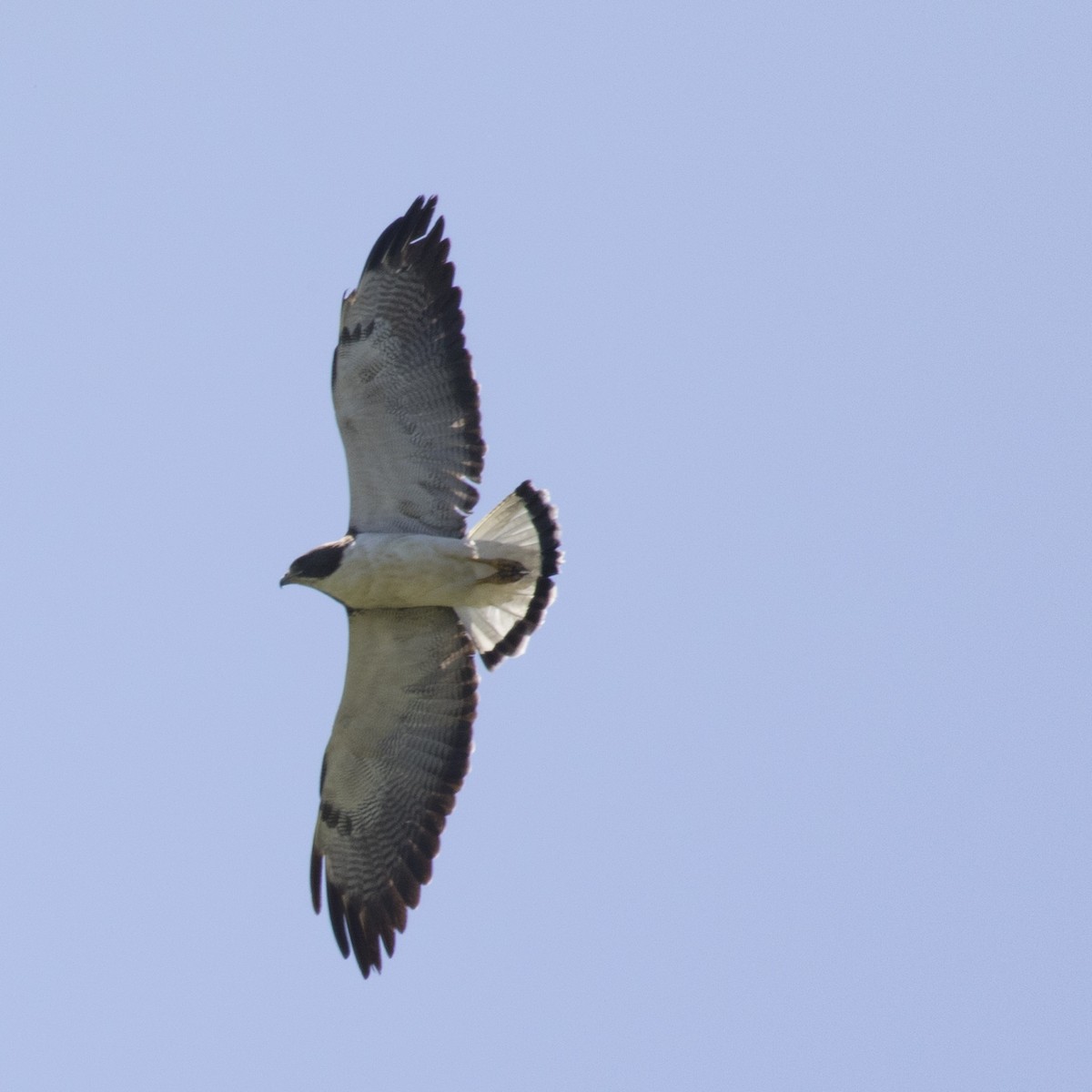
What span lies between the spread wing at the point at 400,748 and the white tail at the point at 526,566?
0.25 metres

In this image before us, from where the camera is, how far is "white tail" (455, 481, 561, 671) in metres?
9.48

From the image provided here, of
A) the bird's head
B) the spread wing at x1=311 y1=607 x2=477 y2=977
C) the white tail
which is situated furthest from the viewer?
the white tail

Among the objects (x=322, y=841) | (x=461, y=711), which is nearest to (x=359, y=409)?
(x=461, y=711)

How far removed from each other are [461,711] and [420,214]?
3076mm

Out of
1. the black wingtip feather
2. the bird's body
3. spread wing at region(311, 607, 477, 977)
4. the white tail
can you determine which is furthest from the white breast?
the black wingtip feather

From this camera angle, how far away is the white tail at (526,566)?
9484 mm

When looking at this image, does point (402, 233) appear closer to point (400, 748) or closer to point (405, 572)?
point (405, 572)

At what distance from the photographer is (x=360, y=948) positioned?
30.7 ft

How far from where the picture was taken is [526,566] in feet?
31.0

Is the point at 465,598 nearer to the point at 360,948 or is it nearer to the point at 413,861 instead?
the point at 413,861

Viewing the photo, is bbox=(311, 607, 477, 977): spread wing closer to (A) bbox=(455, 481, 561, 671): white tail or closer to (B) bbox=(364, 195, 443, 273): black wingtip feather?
(A) bbox=(455, 481, 561, 671): white tail

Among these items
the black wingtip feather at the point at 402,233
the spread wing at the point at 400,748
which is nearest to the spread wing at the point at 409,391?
the black wingtip feather at the point at 402,233

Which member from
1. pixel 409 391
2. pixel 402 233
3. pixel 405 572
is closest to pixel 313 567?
pixel 405 572

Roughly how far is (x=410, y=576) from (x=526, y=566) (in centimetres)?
→ 81
